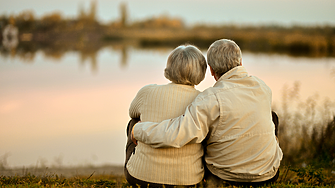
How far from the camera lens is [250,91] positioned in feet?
7.07

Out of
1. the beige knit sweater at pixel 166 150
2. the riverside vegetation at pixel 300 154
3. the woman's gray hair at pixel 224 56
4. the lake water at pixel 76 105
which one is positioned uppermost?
the woman's gray hair at pixel 224 56

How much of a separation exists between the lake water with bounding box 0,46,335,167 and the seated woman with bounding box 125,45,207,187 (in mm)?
2956

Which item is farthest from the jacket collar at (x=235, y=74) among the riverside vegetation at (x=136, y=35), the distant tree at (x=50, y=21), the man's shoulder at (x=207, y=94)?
the distant tree at (x=50, y=21)

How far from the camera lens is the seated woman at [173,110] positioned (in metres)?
2.19

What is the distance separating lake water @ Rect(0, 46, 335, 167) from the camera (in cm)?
606

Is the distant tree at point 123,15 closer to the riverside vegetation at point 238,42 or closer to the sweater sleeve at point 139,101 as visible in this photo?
the riverside vegetation at point 238,42

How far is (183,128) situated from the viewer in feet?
6.64

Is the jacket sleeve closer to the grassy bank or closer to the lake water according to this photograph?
the grassy bank

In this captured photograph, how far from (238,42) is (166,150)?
2362cm

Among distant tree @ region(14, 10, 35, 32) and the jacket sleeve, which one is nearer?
the jacket sleeve

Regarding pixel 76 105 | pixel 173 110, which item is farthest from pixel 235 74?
pixel 76 105

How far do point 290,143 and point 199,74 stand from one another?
331 centimetres

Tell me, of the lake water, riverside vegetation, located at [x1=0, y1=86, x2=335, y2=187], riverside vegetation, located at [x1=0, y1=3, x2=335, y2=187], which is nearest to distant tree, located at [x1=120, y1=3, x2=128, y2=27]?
riverside vegetation, located at [x1=0, y1=3, x2=335, y2=187]

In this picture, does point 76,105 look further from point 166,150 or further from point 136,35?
point 136,35
